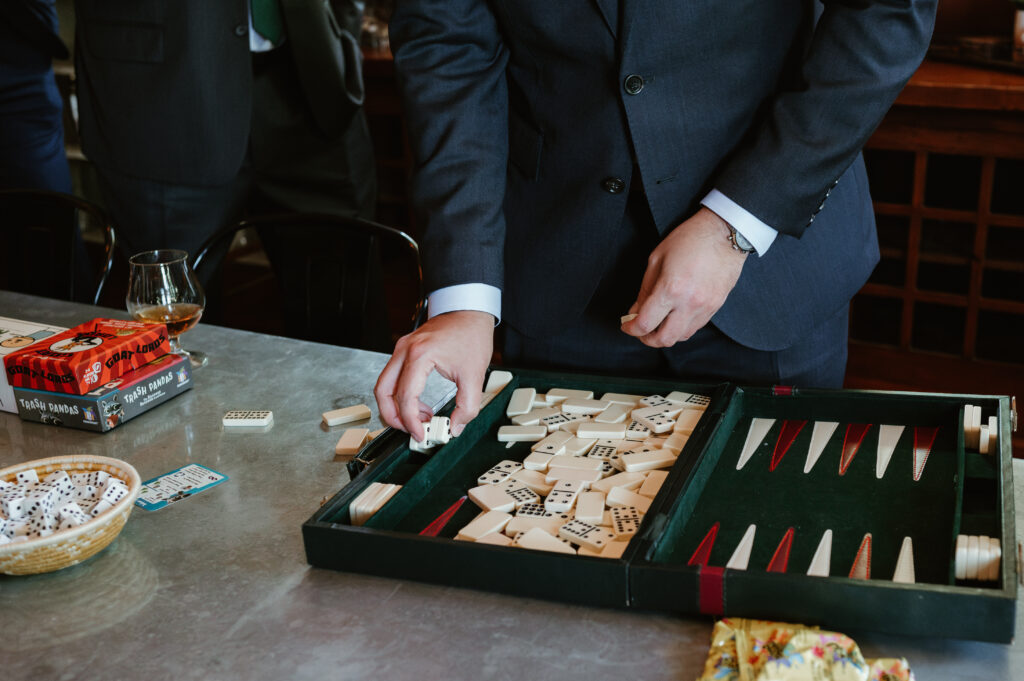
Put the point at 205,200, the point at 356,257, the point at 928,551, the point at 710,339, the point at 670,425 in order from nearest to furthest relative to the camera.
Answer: the point at 928,551
the point at 670,425
the point at 710,339
the point at 356,257
the point at 205,200

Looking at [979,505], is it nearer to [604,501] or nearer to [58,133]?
[604,501]

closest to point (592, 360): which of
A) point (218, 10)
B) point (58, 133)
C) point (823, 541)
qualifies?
point (823, 541)

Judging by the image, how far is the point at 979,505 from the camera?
1033mm

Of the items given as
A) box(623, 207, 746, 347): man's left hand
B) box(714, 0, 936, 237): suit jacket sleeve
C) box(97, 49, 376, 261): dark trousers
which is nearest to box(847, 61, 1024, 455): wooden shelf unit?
box(97, 49, 376, 261): dark trousers

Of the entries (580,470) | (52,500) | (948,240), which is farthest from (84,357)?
(948,240)

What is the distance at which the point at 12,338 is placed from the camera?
162 cm

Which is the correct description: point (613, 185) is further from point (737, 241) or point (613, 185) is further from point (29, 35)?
point (29, 35)

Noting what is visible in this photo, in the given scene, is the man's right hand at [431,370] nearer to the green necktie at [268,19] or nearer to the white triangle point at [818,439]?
the white triangle point at [818,439]

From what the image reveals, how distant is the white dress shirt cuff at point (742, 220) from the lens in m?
1.23

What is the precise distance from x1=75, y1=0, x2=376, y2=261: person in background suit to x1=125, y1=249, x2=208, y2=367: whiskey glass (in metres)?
0.97

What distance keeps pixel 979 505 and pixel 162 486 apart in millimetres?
959

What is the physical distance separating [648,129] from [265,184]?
1755 mm

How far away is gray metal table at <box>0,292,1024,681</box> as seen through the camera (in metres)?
0.88

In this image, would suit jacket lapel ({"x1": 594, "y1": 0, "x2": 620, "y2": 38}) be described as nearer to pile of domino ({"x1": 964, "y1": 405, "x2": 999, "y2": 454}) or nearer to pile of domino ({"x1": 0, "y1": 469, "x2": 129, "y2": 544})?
pile of domino ({"x1": 964, "y1": 405, "x2": 999, "y2": 454})
